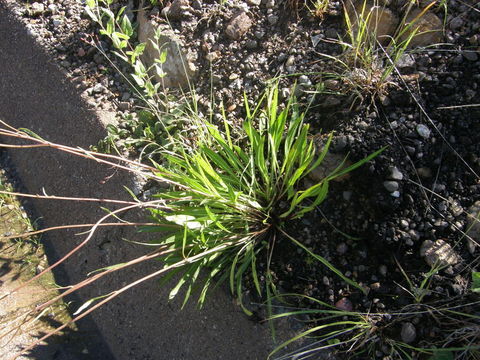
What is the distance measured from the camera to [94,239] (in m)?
2.08

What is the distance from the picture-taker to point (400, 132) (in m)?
1.63

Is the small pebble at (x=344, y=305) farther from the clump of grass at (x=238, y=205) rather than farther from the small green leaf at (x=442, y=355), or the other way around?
the small green leaf at (x=442, y=355)

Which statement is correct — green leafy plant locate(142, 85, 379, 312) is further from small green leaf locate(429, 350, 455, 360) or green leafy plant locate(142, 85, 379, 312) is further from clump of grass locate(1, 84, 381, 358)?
small green leaf locate(429, 350, 455, 360)

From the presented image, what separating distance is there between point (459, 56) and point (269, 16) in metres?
0.84

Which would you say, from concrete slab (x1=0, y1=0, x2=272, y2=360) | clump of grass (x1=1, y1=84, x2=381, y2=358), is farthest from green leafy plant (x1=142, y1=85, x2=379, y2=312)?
concrete slab (x1=0, y1=0, x2=272, y2=360)

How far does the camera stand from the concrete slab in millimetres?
1712

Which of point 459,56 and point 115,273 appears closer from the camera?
point 459,56

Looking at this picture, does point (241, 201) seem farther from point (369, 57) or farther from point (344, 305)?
point (369, 57)

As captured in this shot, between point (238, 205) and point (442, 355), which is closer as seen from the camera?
point (442, 355)

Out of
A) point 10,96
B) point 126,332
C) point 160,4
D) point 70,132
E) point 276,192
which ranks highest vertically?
point 160,4

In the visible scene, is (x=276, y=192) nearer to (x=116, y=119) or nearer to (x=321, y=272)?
(x=321, y=272)

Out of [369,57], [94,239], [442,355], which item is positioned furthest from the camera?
[94,239]

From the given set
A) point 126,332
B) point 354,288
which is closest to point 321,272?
point 354,288

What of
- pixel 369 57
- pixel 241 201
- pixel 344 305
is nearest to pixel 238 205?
pixel 241 201
